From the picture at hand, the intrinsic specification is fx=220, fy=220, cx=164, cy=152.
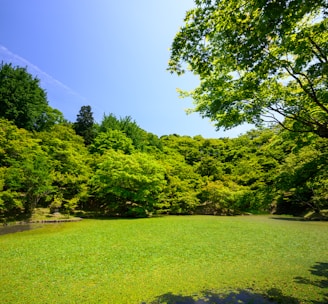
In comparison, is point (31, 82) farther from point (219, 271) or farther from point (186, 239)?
point (219, 271)

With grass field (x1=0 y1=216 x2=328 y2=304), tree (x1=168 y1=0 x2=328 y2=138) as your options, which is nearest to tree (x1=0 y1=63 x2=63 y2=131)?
grass field (x1=0 y1=216 x2=328 y2=304)

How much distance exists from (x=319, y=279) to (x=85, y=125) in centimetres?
2603

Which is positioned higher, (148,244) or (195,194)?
(195,194)

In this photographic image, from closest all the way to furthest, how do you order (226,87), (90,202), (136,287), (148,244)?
(226,87) → (136,287) → (148,244) → (90,202)

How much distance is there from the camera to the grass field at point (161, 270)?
12.6ft

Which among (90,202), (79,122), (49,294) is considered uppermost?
(79,122)

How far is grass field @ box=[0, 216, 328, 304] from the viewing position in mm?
3854

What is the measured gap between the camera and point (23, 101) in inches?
853

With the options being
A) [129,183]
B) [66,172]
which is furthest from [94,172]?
[129,183]

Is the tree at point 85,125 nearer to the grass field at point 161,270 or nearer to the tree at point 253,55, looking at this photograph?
the grass field at point 161,270

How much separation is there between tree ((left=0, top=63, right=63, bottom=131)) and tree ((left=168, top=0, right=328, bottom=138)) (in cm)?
2211

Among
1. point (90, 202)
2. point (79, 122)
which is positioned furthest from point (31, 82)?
point (90, 202)

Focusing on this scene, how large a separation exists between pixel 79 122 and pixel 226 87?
25708 millimetres

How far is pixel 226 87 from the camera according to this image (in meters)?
3.57
